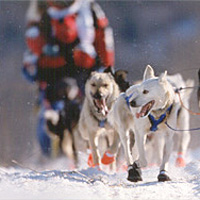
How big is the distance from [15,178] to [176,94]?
1885 mm

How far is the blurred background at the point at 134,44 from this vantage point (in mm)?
5719

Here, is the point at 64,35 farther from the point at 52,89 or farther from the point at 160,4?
the point at 160,4

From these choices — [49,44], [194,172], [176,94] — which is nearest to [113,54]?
[49,44]

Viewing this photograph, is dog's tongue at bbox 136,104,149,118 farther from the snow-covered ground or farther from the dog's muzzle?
the dog's muzzle

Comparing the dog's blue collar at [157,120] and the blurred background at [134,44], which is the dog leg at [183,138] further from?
the dog's blue collar at [157,120]

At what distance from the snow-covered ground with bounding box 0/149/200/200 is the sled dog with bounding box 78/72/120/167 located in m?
0.86

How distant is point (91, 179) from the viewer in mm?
4508

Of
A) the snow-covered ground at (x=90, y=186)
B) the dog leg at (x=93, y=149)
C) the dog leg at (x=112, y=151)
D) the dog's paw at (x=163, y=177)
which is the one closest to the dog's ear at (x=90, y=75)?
the dog leg at (x=93, y=149)

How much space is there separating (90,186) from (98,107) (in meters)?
1.66

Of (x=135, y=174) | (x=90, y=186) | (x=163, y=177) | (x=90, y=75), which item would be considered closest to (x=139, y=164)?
(x=135, y=174)

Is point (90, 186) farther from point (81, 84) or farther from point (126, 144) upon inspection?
point (81, 84)

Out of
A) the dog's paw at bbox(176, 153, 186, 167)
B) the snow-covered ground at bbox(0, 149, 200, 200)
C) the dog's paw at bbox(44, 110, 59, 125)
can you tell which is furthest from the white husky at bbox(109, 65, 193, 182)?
the dog's paw at bbox(44, 110, 59, 125)

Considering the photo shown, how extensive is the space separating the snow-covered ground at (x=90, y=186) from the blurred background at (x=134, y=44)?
1.09 m

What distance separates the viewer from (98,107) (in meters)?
5.75
